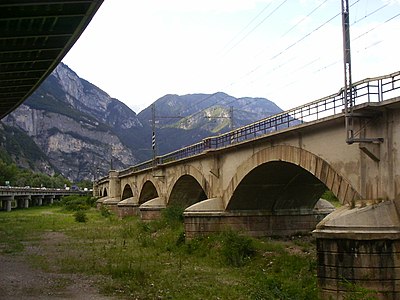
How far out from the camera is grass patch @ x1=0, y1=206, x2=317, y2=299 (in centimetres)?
1728

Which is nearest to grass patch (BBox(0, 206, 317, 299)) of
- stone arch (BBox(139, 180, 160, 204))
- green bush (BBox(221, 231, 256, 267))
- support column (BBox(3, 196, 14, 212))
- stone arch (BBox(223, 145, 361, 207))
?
green bush (BBox(221, 231, 256, 267))

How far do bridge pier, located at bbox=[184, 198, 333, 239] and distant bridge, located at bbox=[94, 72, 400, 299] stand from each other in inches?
2.1

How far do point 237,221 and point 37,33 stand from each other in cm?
1553

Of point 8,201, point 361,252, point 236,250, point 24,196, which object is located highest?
point 24,196

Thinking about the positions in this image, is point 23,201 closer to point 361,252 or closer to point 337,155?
point 337,155

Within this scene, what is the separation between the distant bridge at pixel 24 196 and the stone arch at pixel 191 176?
41881mm

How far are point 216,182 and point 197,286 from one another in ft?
44.9

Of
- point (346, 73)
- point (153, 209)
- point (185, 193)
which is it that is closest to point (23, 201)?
point (153, 209)

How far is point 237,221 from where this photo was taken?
97.1ft

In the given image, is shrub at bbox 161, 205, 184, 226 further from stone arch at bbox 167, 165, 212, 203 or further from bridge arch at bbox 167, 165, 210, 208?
bridge arch at bbox 167, 165, 210, 208

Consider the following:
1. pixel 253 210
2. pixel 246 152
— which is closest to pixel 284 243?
pixel 253 210

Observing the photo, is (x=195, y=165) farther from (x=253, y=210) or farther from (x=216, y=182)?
(x=253, y=210)

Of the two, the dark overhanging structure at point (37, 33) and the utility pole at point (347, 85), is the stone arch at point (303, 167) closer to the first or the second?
the utility pole at point (347, 85)

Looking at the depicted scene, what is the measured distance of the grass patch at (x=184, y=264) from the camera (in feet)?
56.7
